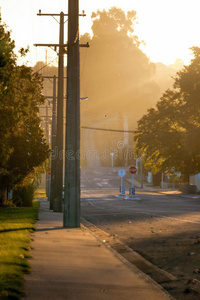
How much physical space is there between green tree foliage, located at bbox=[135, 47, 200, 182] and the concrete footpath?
47.4 m

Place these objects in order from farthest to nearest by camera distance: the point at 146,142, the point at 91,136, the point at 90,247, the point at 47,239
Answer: the point at 91,136 → the point at 146,142 → the point at 47,239 → the point at 90,247

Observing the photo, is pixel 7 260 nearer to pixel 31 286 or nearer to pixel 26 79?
pixel 31 286

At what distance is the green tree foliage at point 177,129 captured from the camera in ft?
202

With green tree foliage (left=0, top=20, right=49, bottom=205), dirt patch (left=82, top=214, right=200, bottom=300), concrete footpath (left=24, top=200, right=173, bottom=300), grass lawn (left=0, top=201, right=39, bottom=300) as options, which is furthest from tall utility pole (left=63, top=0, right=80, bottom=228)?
green tree foliage (left=0, top=20, right=49, bottom=205)

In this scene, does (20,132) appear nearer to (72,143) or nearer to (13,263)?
(72,143)

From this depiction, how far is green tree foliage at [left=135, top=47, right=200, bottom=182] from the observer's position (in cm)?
6162

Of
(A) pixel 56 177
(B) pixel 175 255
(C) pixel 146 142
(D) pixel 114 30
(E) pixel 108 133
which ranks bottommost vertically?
(B) pixel 175 255

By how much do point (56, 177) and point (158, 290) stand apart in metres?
23.5

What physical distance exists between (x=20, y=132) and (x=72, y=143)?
1554 centimetres

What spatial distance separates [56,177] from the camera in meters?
31.4

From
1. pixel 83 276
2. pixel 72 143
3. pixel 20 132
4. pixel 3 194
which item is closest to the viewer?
pixel 83 276

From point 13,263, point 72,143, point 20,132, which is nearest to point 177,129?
point 20,132

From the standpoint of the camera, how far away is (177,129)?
67.5m

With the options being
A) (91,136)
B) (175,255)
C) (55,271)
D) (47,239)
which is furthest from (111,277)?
(91,136)
